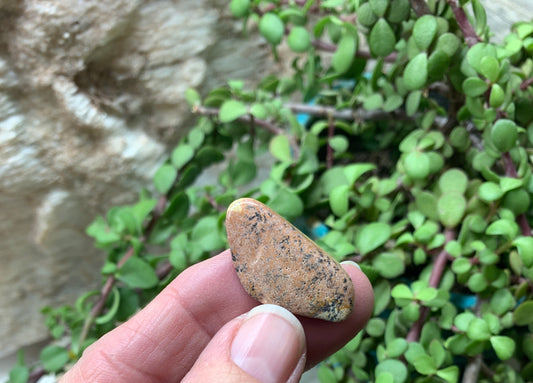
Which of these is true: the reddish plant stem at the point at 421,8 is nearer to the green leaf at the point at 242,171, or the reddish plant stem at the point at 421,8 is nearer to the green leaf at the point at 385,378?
the green leaf at the point at 242,171

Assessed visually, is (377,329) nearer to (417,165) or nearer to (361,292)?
(361,292)

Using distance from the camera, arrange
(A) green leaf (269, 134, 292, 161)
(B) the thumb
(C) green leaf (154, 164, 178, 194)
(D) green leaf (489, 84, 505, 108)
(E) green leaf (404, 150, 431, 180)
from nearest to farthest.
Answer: (B) the thumb → (D) green leaf (489, 84, 505, 108) → (E) green leaf (404, 150, 431, 180) → (A) green leaf (269, 134, 292, 161) → (C) green leaf (154, 164, 178, 194)

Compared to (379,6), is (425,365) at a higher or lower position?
lower

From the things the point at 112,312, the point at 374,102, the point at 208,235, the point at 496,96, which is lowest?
the point at 112,312

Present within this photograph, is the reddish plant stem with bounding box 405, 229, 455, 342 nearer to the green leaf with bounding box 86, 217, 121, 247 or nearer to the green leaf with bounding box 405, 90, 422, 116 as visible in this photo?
the green leaf with bounding box 405, 90, 422, 116

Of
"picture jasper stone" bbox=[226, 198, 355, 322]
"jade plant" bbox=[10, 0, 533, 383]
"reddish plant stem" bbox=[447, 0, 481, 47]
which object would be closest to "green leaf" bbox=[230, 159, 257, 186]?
"jade plant" bbox=[10, 0, 533, 383]

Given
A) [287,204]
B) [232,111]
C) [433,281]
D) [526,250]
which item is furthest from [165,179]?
[526,250]
